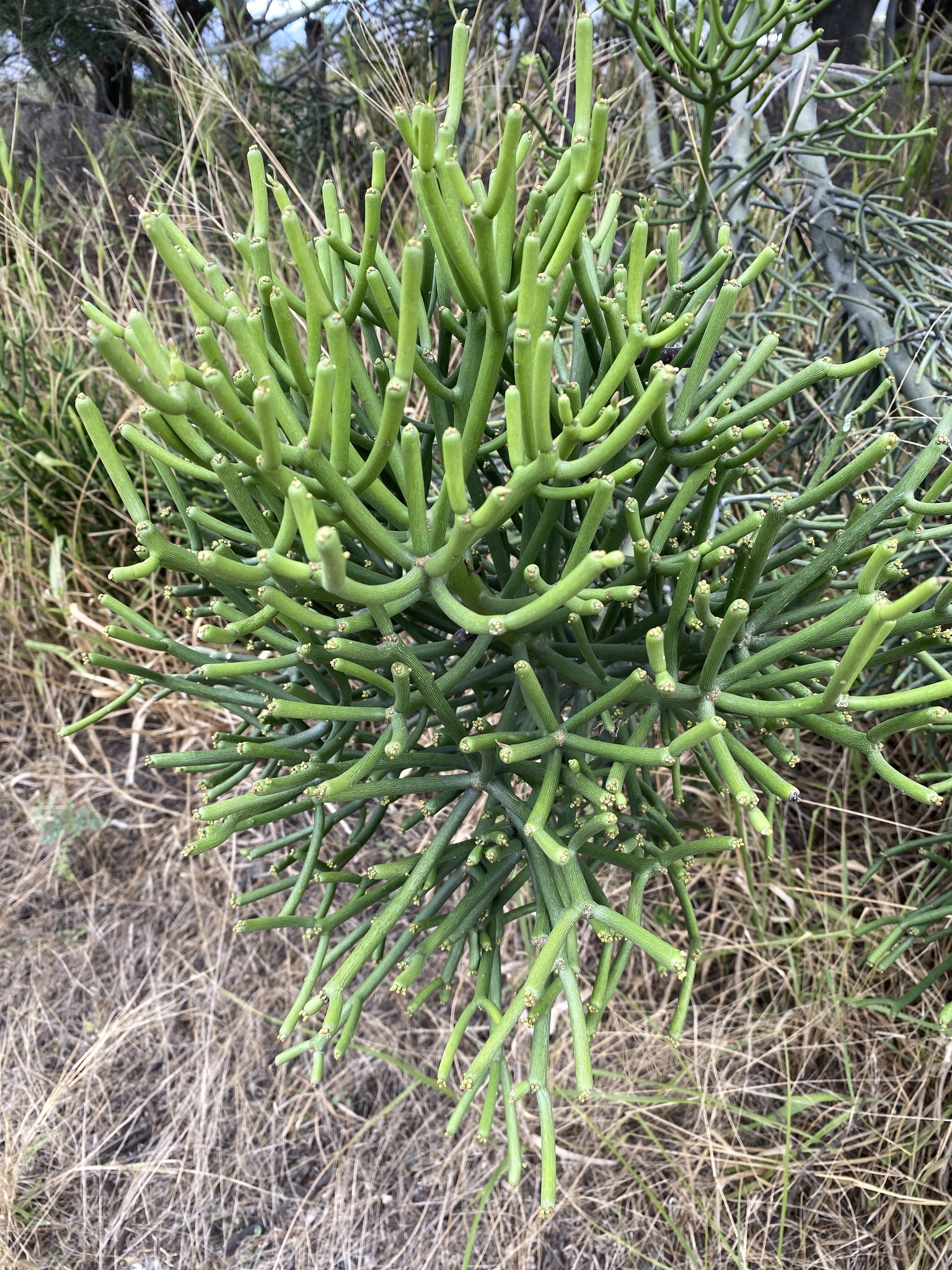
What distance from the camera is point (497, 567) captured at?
54 cm

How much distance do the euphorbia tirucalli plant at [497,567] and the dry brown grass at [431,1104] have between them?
554mm

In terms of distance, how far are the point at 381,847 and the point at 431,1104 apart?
36cm

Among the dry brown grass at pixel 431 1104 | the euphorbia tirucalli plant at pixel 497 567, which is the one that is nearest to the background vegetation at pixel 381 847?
the dry brown grass at pixel 431 1104

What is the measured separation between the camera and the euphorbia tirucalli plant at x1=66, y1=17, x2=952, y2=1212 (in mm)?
368

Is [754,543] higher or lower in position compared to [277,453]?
lower

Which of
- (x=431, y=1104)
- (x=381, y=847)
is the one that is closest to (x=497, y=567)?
(x=381, y=847)

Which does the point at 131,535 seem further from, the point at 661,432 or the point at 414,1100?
the point at 661,432

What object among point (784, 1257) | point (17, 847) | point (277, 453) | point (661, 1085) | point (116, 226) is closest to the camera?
point (277, 453)

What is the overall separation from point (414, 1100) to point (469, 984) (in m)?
0.18

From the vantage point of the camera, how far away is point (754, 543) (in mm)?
463

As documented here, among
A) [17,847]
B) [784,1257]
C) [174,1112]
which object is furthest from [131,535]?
[784,1257]

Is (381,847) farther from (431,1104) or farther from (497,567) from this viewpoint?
(497,567)

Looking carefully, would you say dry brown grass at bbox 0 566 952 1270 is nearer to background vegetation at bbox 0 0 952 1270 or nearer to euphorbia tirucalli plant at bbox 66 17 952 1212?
background vegetation at bbox 0 0 952 1270

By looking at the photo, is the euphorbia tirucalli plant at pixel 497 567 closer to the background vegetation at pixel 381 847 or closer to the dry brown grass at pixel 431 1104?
the background vegetation at pixel 381 847
